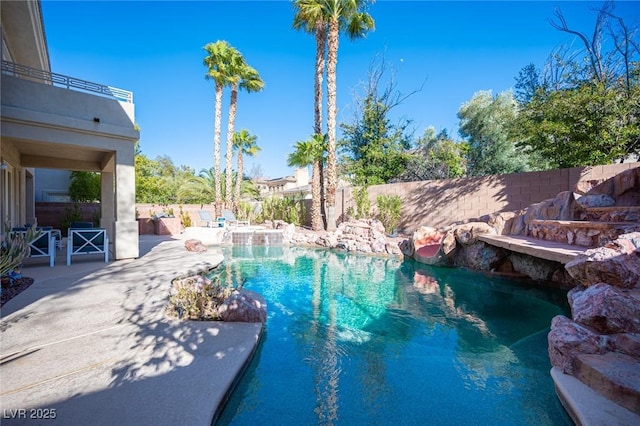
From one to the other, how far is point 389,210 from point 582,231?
9560 mm

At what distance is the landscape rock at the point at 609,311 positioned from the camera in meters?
3.45

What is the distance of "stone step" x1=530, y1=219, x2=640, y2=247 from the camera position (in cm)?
582

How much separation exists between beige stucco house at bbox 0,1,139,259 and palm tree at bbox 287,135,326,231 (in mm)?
9916

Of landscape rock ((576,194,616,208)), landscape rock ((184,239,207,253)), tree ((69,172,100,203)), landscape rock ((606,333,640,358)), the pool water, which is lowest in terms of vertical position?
the pool water

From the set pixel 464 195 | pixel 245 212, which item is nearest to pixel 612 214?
pixel 464 195

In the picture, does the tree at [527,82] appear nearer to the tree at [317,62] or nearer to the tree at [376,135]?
the tree at [376,135]

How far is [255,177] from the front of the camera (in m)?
52.6

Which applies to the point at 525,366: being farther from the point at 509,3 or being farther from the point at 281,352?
the point at 509,3

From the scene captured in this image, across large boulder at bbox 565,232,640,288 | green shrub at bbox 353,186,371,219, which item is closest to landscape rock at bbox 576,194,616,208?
large boulder at bbox 565,232,640,288

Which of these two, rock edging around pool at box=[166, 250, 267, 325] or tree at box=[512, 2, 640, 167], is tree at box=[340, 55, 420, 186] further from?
rock edging around pool at box=[166, 250, 267, 325]

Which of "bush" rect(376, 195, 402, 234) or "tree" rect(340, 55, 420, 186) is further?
"tree" rect(340, 55, 420, 186)

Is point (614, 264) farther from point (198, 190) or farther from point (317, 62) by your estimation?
point (198, 190)

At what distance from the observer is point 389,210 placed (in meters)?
15.9

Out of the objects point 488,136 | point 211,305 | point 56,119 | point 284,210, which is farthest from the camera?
point 488,136
